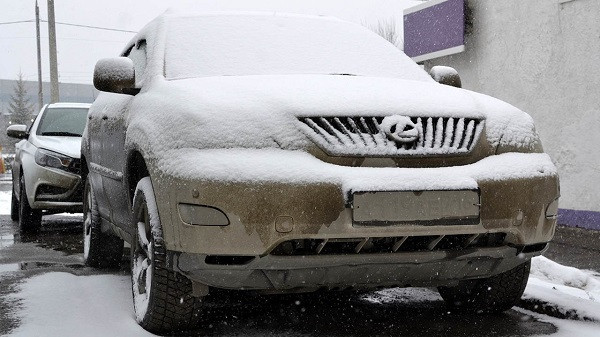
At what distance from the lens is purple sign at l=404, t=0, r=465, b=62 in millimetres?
10688

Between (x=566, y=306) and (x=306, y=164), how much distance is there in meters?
1.82

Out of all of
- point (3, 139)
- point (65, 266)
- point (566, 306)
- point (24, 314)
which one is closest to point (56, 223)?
point (65, 266)

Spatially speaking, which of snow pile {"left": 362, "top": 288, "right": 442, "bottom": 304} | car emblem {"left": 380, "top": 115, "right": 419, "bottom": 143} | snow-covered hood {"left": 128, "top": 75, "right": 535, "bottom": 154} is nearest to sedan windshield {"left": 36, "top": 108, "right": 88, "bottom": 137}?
snow pile {"left": 362, "top": 288, "right": 442, "bottom": 304}

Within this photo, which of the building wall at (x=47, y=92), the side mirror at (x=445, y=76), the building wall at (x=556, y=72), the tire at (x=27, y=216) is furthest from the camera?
the building wall at (x=47, y=92)

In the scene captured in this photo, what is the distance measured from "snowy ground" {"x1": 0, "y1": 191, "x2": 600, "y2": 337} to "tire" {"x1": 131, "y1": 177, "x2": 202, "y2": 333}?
0.12 metres

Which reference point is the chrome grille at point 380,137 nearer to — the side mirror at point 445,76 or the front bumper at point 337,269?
the front bumper at point 337,269

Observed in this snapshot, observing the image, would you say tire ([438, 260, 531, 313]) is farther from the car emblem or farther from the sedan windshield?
the sedan windshield

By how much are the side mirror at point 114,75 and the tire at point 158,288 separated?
2.44 ft

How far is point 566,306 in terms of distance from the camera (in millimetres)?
4047

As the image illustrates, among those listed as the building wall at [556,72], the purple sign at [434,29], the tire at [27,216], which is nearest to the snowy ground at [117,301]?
the tire at [27,216]

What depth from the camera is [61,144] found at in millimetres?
8164

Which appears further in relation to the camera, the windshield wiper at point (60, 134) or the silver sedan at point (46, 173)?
the windshield wiper at point (60, 134)

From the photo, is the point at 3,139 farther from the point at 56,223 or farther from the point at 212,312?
the point at 212,312

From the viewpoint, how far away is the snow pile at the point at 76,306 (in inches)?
141
